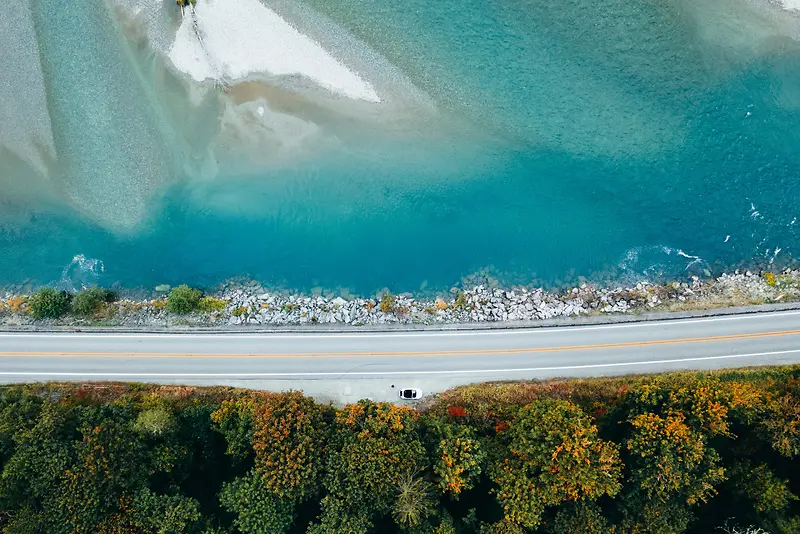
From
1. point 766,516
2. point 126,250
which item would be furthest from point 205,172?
point 766,516

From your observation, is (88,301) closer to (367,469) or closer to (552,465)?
(367,469)

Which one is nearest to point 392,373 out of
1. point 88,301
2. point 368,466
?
point 368,466

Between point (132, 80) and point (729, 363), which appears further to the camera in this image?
point (132, 80)

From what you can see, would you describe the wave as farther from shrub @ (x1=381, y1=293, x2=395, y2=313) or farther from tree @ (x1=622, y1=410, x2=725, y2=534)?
tree @ (x1=622, y1=410, x2=725, y2=534)

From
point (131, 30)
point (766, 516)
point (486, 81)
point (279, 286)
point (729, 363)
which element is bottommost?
point (766, 516)

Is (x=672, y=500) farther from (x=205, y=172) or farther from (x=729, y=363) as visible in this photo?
(x=205, y=172)

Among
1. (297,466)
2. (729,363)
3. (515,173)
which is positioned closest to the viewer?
(297,466)
